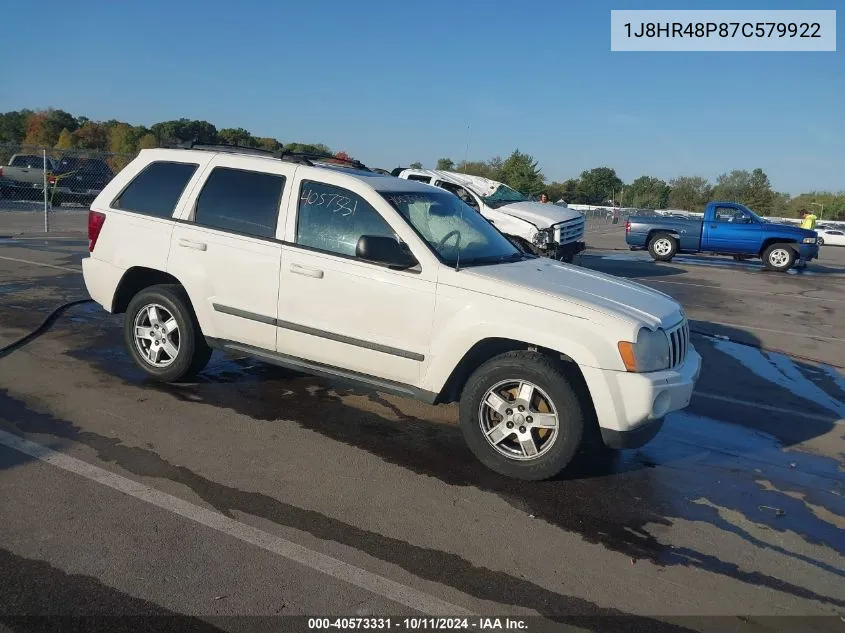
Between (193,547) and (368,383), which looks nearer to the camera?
(193,547)

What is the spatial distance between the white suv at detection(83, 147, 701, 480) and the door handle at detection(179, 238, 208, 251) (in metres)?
0.02

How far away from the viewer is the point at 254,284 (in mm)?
5418

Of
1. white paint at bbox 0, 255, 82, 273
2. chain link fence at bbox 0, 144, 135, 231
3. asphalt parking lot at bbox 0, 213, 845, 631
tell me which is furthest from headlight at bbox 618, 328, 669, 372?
chain link fence at bbox 0, 144, 135, 231

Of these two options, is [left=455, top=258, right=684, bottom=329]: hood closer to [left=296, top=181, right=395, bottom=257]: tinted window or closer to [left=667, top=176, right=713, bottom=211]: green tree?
[left=296, top=181, right=395, bottom=257]: tinted window

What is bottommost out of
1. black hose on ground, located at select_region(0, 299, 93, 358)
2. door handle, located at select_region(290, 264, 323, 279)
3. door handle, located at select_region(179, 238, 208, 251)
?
black hose on ground, located at select_region(0, 299, 93, 358)

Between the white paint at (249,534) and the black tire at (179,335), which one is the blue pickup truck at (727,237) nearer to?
the black tire at (179,335)

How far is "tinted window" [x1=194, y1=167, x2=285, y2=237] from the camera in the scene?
216 inches

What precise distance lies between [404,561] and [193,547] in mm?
1021

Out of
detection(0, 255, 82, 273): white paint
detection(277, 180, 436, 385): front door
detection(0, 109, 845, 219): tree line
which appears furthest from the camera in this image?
detection(0, 109, 845, 219): tree line

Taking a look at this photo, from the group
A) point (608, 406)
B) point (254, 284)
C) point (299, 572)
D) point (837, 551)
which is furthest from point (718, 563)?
point (254, 284)

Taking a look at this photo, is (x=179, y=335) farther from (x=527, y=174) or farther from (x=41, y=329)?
(x=527, y=174)

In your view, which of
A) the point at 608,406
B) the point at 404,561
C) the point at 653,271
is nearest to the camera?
the point at 404,561

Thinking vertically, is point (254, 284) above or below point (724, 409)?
above

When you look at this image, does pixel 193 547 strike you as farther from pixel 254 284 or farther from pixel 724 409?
pixel 724 409
